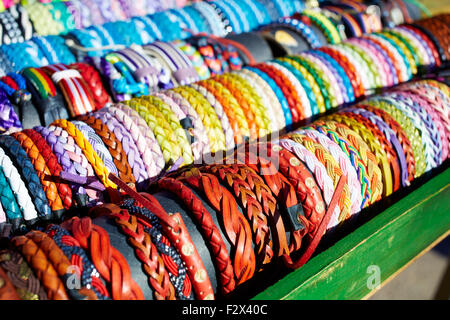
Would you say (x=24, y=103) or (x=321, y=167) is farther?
(x=24, y=103)

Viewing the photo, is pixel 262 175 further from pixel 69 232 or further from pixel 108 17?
pixel 108 17

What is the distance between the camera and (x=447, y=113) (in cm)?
106

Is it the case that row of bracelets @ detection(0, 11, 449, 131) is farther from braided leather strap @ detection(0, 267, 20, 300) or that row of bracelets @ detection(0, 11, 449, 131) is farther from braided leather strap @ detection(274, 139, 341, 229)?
braided leather strap @ detection(0, 267, 20, 300)

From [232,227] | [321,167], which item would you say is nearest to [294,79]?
[321,167]

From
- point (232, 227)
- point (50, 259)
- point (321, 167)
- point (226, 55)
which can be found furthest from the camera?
point (226, 55)

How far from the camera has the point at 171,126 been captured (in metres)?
0.94

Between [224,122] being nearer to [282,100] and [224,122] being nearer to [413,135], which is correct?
[282,100]

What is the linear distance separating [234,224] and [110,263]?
19 centimetres

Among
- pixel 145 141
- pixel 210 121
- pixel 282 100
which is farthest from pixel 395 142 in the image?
pixel 145 141

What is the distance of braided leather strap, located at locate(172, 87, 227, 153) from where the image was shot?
0.98 m

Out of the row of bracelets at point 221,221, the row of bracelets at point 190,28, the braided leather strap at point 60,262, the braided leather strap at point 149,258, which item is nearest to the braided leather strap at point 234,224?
the row of bracelets at point 221,221

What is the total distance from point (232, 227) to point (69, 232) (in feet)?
0.77

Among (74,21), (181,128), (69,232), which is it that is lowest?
(69,232)
